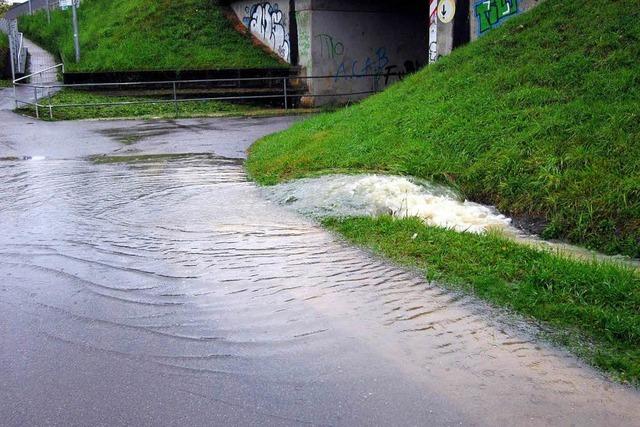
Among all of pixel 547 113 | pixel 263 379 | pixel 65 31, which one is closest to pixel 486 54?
pixel 547 113

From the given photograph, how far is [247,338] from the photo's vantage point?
5066 mm

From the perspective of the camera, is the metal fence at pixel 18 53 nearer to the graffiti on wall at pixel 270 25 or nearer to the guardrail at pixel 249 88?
the guardrail at pixel 249 88

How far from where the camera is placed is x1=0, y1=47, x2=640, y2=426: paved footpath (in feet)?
13.3

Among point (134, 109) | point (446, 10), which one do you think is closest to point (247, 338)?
point (446, 10)

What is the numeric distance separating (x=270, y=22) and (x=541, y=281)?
24897 millimetres

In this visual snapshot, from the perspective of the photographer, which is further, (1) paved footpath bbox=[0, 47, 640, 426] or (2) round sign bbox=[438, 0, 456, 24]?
(2) round sign bbox=[438, 0, 456, 24]

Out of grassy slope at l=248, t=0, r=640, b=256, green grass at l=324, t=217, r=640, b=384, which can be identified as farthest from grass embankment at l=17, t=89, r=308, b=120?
green grass at l=324, t=217, r=640, b=384

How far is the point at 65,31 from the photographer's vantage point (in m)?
35.0

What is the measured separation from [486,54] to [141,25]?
2069 cm

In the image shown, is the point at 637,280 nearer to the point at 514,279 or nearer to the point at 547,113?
the point at 514,279

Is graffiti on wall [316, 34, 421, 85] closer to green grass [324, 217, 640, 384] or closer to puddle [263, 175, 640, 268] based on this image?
puddle [263, 175, 640, 268]

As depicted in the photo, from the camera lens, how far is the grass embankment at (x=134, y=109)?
22.1m

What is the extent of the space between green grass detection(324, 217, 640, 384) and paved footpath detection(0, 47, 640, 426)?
8.8 inches

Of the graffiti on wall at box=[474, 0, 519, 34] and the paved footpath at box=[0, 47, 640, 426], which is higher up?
the graffiti on wall at box=[474, 0, 519, 34]
